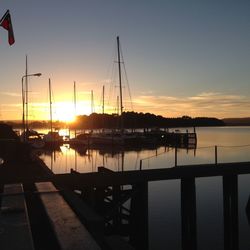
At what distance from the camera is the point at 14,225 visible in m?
5.34

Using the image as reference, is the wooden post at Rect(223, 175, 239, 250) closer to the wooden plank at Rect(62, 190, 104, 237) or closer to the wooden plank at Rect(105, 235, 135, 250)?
the wooden plank at Rect(62, 190, 104, 237)

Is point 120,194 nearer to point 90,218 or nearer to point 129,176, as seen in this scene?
point 129,176

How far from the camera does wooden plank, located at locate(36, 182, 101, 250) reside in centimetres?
471

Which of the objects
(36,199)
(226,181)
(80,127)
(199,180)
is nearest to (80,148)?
(199,180)

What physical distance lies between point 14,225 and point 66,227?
0.75 metres

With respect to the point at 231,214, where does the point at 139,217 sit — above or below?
above

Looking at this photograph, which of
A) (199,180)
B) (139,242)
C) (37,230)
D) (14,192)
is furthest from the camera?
(199,180)

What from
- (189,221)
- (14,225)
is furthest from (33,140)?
(14,225)

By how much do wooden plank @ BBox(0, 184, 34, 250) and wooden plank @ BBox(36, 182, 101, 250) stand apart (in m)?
0.42

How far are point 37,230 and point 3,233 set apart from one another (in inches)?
47.0

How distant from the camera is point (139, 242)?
1448 centimetres

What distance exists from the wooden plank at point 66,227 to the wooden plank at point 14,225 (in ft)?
1.39

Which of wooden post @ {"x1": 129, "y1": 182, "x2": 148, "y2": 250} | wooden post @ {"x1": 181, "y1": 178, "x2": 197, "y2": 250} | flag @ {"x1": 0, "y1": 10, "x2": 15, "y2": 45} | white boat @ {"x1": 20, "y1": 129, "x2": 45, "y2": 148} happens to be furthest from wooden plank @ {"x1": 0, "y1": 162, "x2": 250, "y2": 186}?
white boat @ {"x1": 20, "y1": 129, "x2": 45, "y2": 148}

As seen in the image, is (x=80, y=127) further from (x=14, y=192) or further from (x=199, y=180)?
(x=14, y=192)
